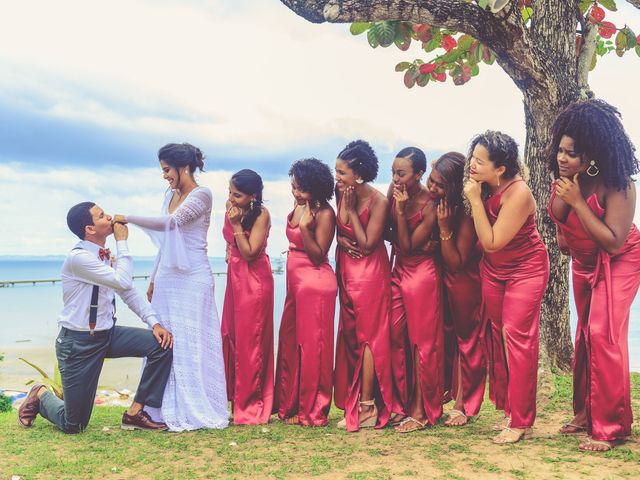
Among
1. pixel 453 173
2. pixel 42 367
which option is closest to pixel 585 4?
pixel 453 173

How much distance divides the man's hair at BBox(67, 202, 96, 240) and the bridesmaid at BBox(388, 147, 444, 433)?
2399mm

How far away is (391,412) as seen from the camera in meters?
5.50

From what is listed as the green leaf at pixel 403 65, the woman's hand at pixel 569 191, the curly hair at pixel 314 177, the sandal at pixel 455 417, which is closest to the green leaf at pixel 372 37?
the green leaf at pixel 403 65

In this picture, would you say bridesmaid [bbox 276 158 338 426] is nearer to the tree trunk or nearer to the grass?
the grass

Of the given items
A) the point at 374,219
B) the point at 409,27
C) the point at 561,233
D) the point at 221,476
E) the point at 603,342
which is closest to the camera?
the point at 221,476

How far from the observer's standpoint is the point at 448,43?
9.14m

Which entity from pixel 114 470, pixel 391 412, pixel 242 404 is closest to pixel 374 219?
pixel 391 412

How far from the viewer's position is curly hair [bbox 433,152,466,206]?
16.8 feet

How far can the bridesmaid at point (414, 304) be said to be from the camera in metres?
5.24

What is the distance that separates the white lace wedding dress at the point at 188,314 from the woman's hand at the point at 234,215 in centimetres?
27

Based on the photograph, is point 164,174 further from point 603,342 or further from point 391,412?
point 603,342

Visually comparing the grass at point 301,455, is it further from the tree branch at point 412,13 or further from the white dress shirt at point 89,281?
the tree branch at point 412,13

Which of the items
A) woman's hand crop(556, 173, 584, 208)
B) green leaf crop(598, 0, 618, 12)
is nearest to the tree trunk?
green leaf crop(598, 0, 618, 12)

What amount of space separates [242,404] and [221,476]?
1.40 m
